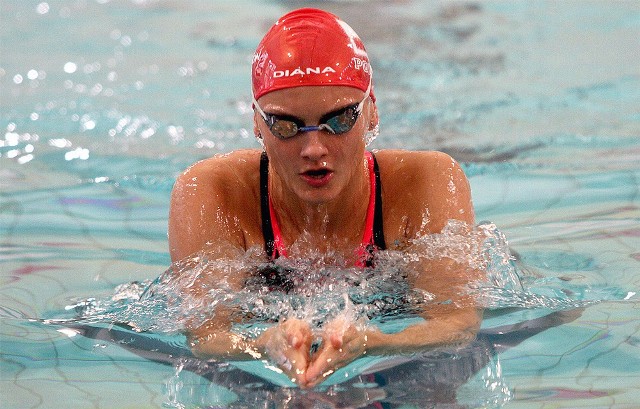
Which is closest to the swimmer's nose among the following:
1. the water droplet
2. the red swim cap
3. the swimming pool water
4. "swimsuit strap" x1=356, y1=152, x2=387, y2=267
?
the red swim cap

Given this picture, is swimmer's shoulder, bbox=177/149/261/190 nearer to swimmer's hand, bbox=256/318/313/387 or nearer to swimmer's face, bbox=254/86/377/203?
swimmer's face, bbox=254/86/377/203

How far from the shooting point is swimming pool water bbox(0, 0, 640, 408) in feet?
8.53

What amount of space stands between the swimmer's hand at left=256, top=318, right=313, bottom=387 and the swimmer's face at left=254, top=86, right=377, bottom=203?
0.51 m

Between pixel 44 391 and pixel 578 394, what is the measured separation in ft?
4.86

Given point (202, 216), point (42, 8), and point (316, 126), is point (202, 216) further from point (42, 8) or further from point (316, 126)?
point (42, 8)

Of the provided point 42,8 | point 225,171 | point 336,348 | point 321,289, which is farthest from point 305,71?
point 42,8

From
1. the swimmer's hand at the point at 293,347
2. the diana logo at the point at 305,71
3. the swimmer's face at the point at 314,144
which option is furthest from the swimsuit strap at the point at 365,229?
the swimmer's hand at the point at 293,347

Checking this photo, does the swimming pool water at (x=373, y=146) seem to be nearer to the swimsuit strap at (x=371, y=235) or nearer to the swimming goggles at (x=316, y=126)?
Result: the swimsuit strap at (x=371, y=235)

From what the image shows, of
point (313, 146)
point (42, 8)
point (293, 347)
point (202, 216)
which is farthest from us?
point (42, 8)

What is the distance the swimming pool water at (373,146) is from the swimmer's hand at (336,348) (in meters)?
0.09

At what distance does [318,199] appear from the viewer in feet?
8.90

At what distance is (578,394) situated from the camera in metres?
2.49

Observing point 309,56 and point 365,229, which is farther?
point 365,229

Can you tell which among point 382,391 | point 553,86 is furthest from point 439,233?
point 553,86
